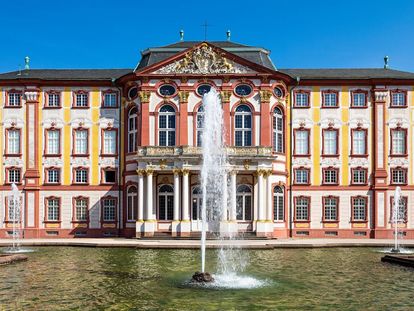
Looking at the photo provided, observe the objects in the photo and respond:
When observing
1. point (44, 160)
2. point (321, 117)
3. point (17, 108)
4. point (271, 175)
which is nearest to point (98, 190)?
point (44, 160)

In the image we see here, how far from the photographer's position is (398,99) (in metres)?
50.3

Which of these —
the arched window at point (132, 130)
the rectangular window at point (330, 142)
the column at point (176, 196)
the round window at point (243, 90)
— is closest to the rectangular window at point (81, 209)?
the arched window at point (132, 130)

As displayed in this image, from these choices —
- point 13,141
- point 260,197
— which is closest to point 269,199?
point 260,197

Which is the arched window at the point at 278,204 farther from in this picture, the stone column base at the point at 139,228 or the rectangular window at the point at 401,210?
the stone column base at the point at 139,228

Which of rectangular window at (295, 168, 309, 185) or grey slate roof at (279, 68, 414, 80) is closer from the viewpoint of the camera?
grey slate roof at (279, 68, 414, 80)

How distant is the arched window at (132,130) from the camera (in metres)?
49.7

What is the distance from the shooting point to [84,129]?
50.6 m

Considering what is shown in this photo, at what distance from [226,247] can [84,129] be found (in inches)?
735

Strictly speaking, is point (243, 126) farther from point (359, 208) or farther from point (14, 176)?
point (14, 176)

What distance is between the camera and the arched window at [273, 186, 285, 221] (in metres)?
48.8

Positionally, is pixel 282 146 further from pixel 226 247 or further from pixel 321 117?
pixel 226 247

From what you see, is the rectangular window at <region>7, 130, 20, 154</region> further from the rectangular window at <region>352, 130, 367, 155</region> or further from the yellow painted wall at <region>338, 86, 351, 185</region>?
the rectangular window at <region>352, 130, 367, 155</region>

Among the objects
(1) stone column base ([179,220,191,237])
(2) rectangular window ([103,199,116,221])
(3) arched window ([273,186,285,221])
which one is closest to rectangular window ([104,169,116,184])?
(2) rectangular window ([103,199,116,221])

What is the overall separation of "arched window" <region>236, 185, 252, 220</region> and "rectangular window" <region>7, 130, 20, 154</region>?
19242 millimetres
